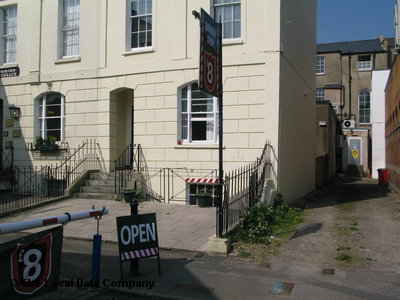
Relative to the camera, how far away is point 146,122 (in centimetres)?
1311

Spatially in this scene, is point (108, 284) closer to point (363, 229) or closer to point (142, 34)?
point (363, 229)

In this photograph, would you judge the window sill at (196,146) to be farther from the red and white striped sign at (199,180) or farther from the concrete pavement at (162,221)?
the concrete pavement at (162,221)

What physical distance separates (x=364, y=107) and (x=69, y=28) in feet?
114

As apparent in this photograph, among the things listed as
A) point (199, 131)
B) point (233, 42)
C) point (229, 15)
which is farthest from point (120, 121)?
point (229, 15)

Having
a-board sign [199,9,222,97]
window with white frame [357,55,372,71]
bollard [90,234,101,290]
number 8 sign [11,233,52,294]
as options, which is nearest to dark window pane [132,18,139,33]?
a-board sign [199,9,222,97]

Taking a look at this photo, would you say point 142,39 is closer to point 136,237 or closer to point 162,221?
point 162,221

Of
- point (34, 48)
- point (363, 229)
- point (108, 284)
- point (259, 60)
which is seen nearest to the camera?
point (108, 284)

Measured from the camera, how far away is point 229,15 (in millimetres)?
12266

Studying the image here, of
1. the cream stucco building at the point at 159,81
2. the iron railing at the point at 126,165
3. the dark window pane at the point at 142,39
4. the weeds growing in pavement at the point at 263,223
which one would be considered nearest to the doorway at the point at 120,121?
the cream stucco building at the point at 159,81

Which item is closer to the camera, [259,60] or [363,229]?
[363,229]

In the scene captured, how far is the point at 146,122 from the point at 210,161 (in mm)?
2625

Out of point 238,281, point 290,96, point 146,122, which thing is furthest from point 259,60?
point 238,281

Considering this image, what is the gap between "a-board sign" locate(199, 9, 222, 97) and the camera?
703 centimetres

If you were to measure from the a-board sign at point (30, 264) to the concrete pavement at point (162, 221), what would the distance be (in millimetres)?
2924
